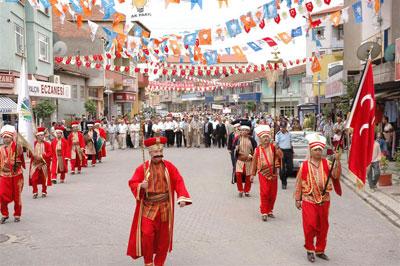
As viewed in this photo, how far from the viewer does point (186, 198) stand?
666 cm

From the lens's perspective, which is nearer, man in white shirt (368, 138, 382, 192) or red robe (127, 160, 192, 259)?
red robe (127, 160, 192, 259)

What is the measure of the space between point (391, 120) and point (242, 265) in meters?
16.9

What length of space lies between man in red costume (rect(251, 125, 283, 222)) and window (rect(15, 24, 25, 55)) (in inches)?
787

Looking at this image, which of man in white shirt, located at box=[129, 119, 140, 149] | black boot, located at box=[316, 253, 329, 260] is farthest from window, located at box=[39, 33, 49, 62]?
black boot, located at box=[316, 253, 329, 260]

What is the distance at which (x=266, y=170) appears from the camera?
10109 millimetres

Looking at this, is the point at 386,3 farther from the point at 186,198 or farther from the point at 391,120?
the point at 186,198

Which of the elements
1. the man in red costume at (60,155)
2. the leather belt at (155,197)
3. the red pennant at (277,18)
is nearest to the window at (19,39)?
the man in red costume at (60,155)

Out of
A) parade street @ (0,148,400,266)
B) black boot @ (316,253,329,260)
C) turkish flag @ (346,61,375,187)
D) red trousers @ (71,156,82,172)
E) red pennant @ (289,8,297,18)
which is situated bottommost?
parade street @ (0,148,400,266)

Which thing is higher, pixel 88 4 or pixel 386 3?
pixel 386 3

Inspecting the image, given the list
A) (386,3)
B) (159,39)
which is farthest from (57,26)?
(386,3)

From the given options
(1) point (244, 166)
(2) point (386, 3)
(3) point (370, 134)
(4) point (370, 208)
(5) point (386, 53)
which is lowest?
(4) point (370, 208)

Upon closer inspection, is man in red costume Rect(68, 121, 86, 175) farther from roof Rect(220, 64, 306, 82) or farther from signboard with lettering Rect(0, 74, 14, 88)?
roof Rect(220, 64, 306, 82)

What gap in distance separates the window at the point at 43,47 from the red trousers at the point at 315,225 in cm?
2621

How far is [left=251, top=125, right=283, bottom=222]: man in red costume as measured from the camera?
995 cm
